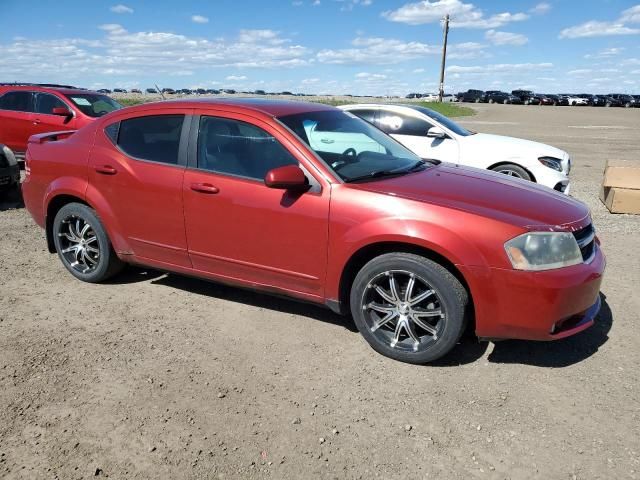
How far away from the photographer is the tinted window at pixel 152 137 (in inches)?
165

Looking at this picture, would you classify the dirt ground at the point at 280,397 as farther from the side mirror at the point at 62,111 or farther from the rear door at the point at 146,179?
the side mirror at the point at 62,111

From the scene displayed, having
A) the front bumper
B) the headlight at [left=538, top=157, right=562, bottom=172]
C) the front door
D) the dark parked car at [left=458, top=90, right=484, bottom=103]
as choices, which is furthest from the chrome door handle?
the dark parked car at [left=458, top=90, right=484, bottom=103]

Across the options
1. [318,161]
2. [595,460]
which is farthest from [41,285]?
[595,460]

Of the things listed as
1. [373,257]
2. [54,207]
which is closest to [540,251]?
[373,257]

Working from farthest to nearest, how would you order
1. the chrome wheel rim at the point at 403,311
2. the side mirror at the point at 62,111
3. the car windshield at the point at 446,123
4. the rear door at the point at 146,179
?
1. the side mirror at the point at 62,111
2. the car windshield at the point at 446,123
3. the rear door at the point at 146,179
4. the chrome wheel rim at the point at 403,311

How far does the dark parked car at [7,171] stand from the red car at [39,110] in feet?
7.69

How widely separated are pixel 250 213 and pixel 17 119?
8942 millimetres

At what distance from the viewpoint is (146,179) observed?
4211 millimetres

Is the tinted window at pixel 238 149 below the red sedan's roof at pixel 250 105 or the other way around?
below

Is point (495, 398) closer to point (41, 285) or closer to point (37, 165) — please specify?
point (41, 285)

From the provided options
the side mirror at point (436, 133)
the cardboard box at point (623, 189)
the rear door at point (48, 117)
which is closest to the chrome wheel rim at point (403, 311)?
the side mirror at point (436, 133)

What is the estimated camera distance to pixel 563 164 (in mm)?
7969

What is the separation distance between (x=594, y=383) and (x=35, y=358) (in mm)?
3642

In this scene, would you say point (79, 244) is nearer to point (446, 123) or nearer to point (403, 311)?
point (403, 311)
